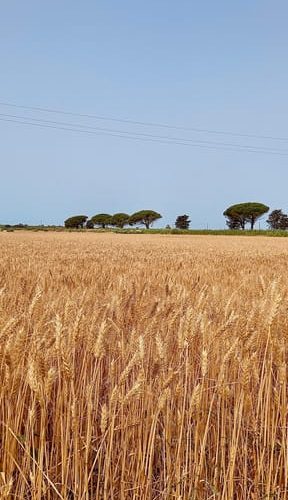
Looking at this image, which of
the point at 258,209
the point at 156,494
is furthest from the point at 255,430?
the point at 258,209

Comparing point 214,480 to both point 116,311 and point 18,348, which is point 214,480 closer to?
point 18,348

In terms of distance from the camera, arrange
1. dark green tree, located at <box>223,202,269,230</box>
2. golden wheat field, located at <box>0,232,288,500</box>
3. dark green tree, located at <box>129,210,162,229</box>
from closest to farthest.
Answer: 1. golden wheat field, located at <box>0,232,288,500</box>
2. dark green tree, located at <box>223,202,269,230</box>
3. dark green tree, located at <box>129,210,162,229</box>

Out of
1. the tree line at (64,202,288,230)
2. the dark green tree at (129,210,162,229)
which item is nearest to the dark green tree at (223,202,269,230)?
the tree line at (64,202,288,230)

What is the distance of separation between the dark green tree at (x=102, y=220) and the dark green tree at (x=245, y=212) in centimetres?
2676

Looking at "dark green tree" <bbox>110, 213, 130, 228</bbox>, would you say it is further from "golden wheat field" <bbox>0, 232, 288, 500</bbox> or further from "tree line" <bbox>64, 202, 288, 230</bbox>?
"golden wheat field" <bbox>0, 232, 288, 500</bbox>

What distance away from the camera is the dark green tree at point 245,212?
3492 inches

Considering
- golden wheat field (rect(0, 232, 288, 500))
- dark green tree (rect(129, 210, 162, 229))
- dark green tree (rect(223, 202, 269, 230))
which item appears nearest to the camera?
golden wheat field (rect(0, 232, 288, 500))

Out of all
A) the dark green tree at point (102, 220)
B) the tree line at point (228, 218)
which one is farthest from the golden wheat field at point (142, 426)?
the dark green tree at point (102, 220)

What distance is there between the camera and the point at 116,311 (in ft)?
8.32

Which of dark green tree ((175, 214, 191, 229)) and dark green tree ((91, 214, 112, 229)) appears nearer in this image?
dark green tree ((175, 214, 191, 229))

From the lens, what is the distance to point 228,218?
94312 mm

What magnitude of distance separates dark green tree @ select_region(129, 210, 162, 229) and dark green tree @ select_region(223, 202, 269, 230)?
52.0 feet

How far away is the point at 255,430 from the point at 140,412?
372 millimetres

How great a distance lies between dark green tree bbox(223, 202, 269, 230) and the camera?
88.7 meters
